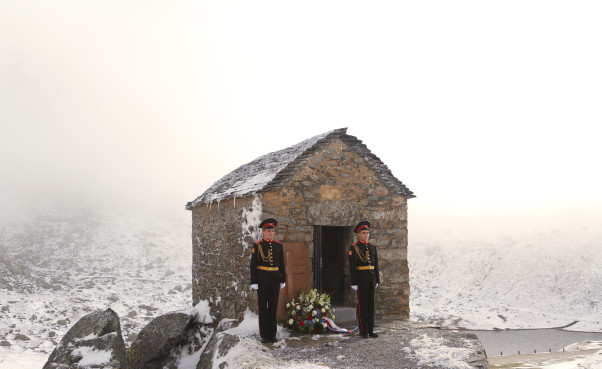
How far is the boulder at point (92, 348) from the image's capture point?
26.1 ft

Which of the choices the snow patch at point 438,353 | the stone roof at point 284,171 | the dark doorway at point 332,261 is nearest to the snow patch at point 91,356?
the stone roof at point 284,171

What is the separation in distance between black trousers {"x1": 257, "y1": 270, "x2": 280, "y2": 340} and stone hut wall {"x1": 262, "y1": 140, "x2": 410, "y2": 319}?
111 centimetres

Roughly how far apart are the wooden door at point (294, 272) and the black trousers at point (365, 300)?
3.66 feet

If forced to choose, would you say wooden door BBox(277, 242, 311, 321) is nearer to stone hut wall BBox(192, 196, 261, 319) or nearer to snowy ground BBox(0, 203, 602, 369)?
stone hut wall BBox(192, 196, 261, 319)

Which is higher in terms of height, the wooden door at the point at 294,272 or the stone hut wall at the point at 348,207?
the stone hut wall at the point at 348,207

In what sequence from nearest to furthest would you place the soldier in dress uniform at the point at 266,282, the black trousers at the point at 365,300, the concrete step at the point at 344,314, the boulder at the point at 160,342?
1. the soldier in dress uniform at the point at 266,282
2. the black trousers at the point at 365,300
3. the concrete step at the point at 344,314
4. the boulder at the point at 160,342

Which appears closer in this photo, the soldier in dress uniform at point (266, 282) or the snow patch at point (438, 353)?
the snow patch at point (438, 353)

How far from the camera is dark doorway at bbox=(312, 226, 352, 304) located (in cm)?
990

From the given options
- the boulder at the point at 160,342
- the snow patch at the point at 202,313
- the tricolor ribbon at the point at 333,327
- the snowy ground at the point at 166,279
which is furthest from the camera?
the snowy ground at the point at 166,279

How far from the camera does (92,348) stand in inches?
321

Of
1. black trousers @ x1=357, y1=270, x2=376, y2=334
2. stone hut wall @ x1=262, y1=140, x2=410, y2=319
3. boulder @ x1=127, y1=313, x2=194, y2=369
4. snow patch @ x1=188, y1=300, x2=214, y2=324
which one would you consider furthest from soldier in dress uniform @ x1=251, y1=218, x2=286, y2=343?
boulder @ x1=127, y1=313, x2=194, y2=369

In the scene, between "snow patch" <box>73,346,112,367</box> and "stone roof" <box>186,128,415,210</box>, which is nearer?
"snow patch" <box>73,346,112,367</box>

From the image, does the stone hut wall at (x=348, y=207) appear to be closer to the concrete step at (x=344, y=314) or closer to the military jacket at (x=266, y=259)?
the concrete step at (x=344, y=314)

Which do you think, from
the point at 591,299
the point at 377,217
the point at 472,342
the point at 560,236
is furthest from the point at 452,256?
the point at 472,342
